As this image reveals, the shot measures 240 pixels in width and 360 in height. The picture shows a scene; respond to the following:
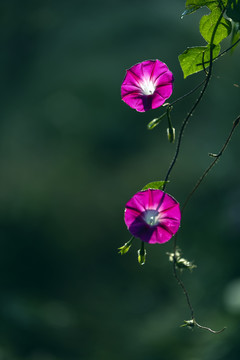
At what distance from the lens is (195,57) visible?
2.63 ft

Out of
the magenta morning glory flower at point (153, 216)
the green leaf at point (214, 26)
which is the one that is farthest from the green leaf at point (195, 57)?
the magenta morning glory flower at point (153, 216)

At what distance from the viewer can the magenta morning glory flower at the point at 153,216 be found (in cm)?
70

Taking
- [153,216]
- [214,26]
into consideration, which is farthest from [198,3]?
[153,216]

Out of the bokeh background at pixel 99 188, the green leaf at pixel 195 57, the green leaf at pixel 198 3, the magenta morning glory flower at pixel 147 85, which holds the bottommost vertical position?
the magenta morning glory flower at pixel 147 85

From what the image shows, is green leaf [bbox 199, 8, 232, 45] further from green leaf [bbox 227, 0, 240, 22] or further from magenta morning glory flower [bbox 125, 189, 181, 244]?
magenta morning glory flower [bbox 125, 189, 181, 244]

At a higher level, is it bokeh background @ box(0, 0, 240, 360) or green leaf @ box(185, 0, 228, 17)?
bokeh background @ box(0, 0, 240, 360)

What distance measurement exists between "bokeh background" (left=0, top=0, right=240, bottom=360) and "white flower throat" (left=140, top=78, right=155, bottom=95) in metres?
1.48

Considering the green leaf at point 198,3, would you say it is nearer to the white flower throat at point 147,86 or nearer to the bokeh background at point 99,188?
the white flower throat at point 147,86

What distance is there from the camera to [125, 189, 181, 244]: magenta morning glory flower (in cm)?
70

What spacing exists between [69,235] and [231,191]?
1.14m

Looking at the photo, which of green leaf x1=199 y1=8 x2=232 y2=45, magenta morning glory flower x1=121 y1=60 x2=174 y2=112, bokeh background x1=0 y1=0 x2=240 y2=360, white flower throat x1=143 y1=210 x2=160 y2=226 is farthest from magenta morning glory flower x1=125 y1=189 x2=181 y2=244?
bokeh background x1=0 y1=0 x2=240 y2=360

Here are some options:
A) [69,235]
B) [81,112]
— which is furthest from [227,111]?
Answer: [69,235]

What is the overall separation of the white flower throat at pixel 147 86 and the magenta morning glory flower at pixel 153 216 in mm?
156

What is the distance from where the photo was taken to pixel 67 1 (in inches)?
193
